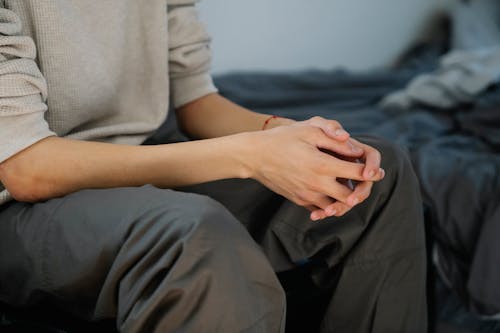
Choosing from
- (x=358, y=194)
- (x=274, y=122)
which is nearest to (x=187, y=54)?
(x=274, y=122)

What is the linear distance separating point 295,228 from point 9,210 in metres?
0.37

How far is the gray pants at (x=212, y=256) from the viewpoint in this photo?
56 cm

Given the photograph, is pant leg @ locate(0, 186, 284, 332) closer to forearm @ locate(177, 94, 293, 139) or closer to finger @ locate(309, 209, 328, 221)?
finger @ locate(309, 209, 328, 221)

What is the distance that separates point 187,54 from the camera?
40.5 inches

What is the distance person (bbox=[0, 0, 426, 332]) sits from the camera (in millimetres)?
575

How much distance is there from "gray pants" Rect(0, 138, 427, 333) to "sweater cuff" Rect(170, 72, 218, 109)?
0.77 feet

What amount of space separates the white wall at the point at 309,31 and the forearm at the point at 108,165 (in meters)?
1.07

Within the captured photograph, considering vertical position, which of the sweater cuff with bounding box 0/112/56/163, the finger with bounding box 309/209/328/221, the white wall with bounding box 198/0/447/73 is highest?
the sweater cuff with bounding box 0/112/56/163

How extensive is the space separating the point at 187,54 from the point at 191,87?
0.19 feet

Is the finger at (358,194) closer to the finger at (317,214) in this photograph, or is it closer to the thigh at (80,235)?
the finger at (317,214)

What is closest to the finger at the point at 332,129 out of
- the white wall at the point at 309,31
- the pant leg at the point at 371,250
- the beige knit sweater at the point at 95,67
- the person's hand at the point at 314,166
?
the person's hand at the point at 314,166

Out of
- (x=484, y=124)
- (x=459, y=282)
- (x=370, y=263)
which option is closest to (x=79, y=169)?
(x=370, y=263)

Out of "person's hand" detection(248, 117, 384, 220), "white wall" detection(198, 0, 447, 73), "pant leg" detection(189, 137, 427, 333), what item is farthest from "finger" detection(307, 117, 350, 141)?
"white wall" detection(198, 0, 447, 73)

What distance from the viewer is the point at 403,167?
2.68 feet
